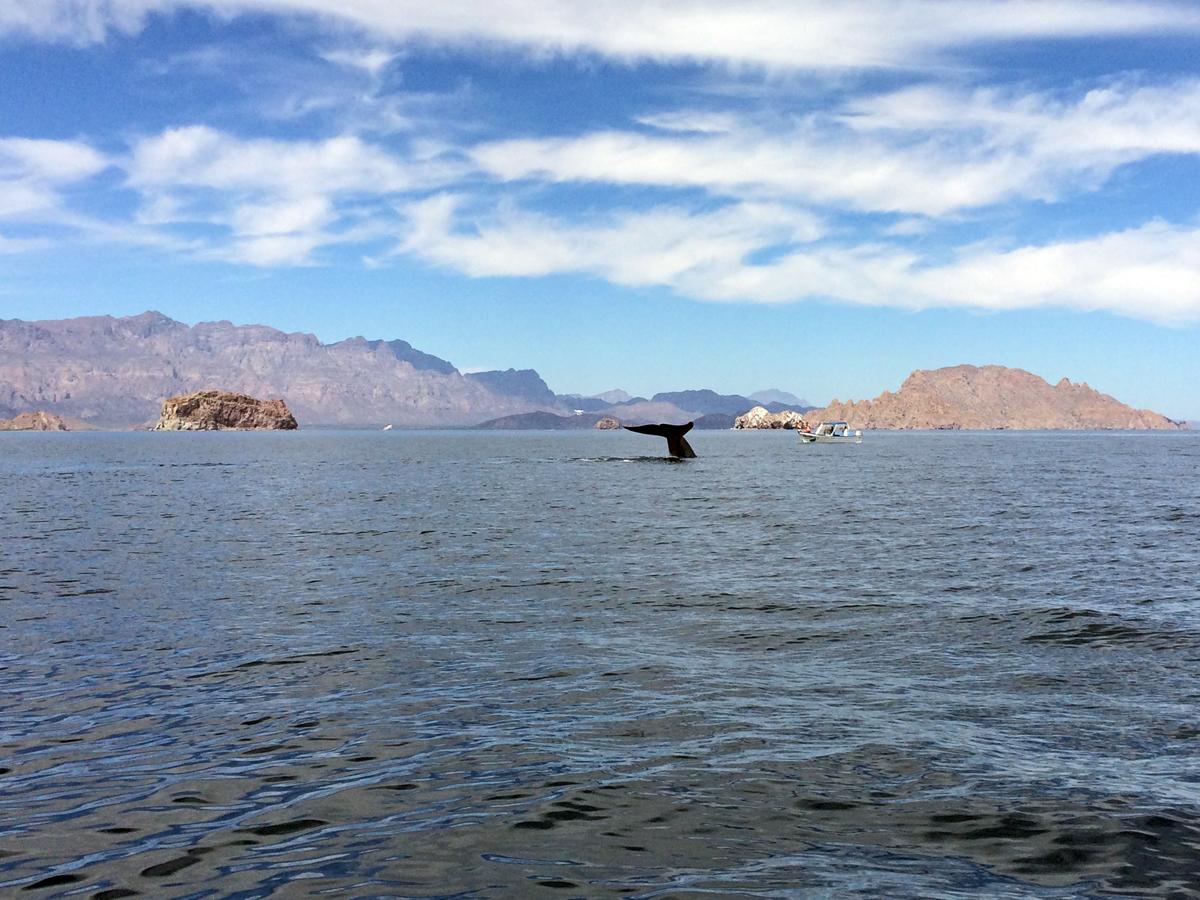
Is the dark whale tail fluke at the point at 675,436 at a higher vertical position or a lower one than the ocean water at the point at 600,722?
higher

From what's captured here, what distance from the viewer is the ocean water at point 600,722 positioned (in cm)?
854

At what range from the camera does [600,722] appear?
12766mm

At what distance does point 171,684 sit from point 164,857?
6.80 m

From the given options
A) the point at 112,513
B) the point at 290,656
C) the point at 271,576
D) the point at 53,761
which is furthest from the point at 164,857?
the point at 112,513

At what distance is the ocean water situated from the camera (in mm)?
8539

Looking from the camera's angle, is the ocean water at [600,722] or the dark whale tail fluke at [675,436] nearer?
the ocean water at [600,722]

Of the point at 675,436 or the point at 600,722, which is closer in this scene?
the point at 600,722

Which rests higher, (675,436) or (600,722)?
Answer: (675,436)

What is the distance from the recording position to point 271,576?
26469mm

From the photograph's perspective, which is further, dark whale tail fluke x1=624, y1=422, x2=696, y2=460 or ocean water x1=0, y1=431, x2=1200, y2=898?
dark whale tail fluke x1=624, y1=422, x2=696, y2=460

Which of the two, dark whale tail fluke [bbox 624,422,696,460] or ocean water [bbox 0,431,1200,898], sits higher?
dark whale tail fluke [bbox 624,422,696,460]

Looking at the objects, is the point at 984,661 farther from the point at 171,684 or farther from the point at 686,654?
the point at 171,684

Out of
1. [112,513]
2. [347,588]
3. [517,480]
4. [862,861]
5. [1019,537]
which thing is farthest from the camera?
[517,480]

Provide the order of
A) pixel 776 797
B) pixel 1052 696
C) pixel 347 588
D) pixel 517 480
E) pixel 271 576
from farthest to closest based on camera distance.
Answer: pixel 517 480
pixel 271 576
pixel 347 588
pixel 1052 696
pixel 776 797
